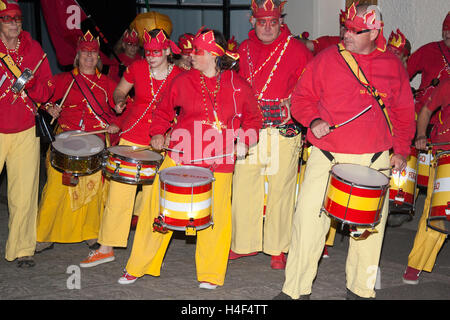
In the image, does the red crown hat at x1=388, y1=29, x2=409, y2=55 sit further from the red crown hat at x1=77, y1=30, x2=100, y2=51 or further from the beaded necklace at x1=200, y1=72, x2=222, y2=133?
the red crown hat at x1=77, y1=30, x2=100, y2=51

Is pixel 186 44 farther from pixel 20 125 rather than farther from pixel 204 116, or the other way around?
pixel 20 125

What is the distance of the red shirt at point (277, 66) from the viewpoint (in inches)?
205

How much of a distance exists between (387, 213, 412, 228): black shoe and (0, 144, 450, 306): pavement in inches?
42.0

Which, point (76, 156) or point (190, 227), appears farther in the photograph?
point (76, 156)

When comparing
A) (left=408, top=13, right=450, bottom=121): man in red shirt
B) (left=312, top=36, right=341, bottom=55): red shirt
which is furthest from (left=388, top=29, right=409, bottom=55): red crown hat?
(left=312, top=36, right=341, bottom=55): red shirt

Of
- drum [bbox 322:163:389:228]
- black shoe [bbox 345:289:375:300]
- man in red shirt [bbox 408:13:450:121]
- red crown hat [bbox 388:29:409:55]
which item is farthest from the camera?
man in red shirt [bbox 408:13:450:121]

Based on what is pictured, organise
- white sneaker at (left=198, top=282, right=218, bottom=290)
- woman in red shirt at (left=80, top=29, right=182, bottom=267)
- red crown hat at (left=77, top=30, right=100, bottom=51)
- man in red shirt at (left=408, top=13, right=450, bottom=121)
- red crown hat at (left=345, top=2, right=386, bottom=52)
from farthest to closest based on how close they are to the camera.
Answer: man in red shirt at (left=408, top=13, right=450, bottom=121) → red crown hat at (left=77, top=30, right=100, bottom=51) → woman in red shirt at (left=80, top=29, right=182, bottom=267) → white sneaker at (left=198, top=282, right=218, bottom=290) → red crown hat at (left=345, top=2, right=386, bottom=52)

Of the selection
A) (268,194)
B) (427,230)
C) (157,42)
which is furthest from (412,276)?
(157,42)

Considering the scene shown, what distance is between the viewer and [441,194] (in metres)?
4.55

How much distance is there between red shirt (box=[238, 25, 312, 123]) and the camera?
205 inches

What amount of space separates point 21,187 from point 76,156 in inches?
25.3

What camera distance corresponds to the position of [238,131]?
15.1 feet

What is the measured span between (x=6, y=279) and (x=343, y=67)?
10.2 ft
